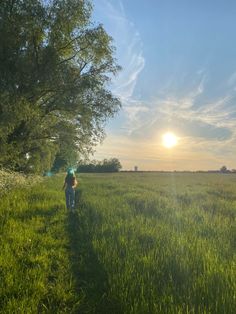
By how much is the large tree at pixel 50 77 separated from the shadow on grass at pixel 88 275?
10836mm

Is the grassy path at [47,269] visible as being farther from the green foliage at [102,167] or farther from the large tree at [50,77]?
the green foliage at [102,167]

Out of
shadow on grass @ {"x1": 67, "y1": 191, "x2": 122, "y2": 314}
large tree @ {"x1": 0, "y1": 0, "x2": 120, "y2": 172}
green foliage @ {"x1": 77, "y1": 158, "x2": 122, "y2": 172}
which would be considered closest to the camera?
shadow on grass @ {"x1": 67, "y1": 191, "x2": 122, "y2": 314}

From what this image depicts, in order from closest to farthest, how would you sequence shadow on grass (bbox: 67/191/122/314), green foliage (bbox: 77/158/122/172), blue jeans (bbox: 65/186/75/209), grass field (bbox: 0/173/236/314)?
grass field (bbox: 0/173/236/314)
shadow on grass (bbox: 67/191/122/314)
blue jeans (bbox: 65/186/75/209)
green foliage (bbox: 77/158/122/172)

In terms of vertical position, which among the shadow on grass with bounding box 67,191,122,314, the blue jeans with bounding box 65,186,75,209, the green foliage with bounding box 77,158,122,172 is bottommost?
the shadow on grass with bounding box 67,191,122,314

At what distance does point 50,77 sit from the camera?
19.4 m

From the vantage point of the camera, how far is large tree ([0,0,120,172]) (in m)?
18.3

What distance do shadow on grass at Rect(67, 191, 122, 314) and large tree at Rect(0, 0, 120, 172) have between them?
35.5 ft

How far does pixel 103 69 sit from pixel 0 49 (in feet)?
24.6

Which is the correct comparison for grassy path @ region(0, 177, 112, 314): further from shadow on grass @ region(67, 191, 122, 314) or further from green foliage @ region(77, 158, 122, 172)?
green foliage @ region(77, 158, 122, 172)

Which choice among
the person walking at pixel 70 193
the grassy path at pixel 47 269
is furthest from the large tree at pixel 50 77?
the grassy path at pixel 47 269

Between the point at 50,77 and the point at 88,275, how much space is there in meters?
15.5

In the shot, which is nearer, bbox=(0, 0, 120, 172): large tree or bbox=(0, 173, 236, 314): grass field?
bbox=(0, 173, 236, 314): grass field

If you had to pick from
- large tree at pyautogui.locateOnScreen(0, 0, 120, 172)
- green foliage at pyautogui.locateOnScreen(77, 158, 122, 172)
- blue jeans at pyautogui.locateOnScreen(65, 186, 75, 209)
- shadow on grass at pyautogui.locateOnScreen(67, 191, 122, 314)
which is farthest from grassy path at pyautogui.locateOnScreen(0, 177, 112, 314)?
green foliage at pyautogui.locateOnScreen(77, 158, 122, 172)

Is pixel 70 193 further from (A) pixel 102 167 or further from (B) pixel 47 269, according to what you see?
(A) pixel 102 167
